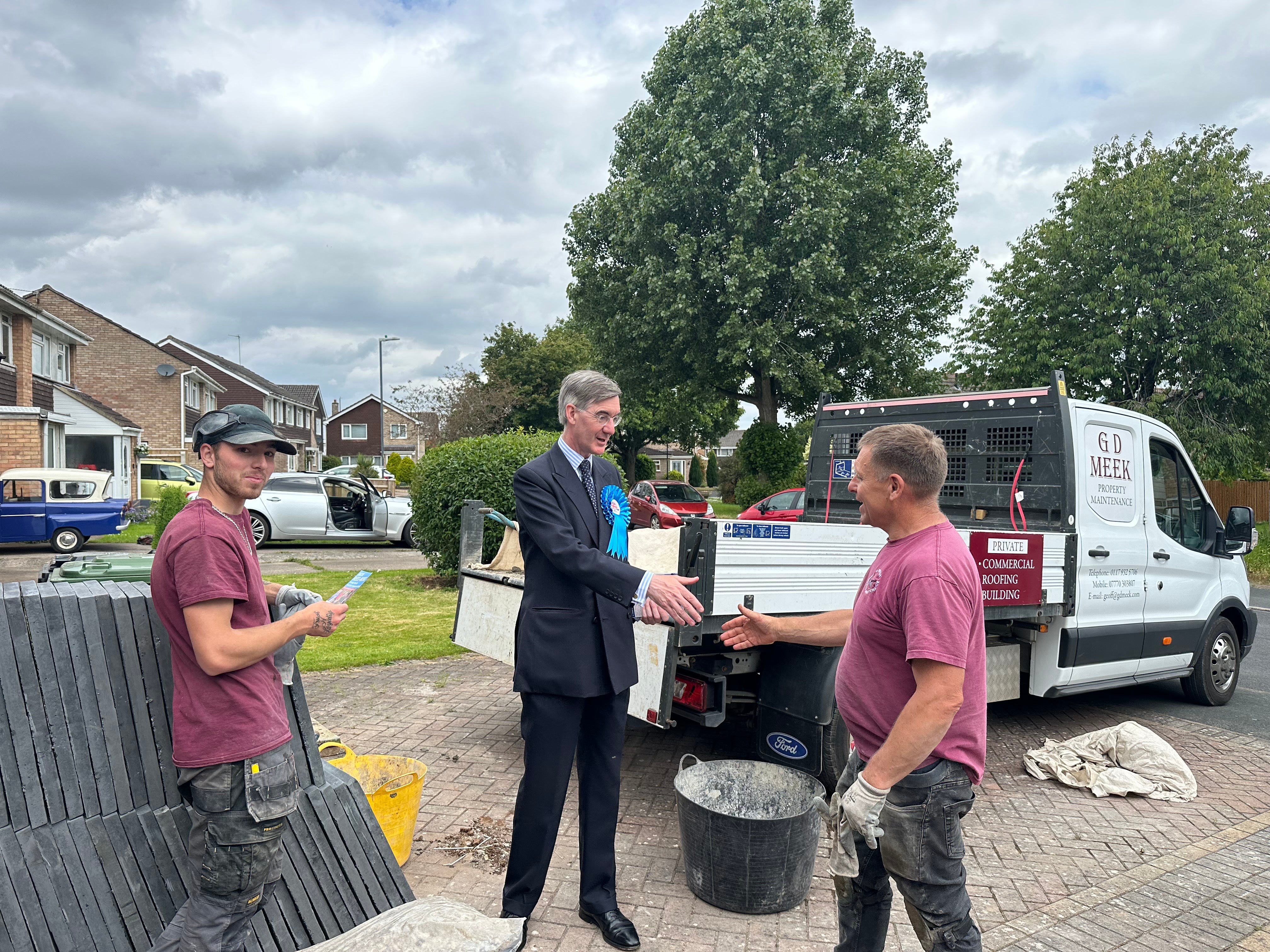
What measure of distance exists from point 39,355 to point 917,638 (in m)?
28.8

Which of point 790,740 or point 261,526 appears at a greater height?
point 261,526

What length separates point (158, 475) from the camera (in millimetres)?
28688

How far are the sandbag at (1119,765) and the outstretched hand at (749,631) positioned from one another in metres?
2.91

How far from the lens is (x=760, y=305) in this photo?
21.2 metres

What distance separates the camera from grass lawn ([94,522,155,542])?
1720cm

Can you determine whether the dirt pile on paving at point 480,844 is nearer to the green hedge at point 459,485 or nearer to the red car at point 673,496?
the green hedge at point 459,485

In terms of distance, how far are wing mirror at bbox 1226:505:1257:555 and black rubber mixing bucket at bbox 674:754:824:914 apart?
4.63 metres

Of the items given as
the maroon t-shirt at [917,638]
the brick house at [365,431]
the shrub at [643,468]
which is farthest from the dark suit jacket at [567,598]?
the brick house at [365,431]

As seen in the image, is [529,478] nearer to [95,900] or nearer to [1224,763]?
[95,900]

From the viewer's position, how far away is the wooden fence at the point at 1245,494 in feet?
71.7

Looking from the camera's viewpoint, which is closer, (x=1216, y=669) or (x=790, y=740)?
→ (x=790, y=740)

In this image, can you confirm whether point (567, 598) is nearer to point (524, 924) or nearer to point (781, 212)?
point (524, 924)

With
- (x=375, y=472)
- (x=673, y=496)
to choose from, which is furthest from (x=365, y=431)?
(x=673, y=496)

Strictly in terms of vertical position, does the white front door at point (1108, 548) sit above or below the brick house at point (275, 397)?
below
